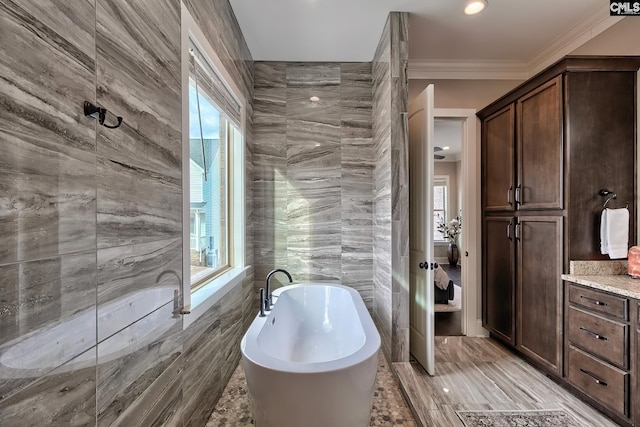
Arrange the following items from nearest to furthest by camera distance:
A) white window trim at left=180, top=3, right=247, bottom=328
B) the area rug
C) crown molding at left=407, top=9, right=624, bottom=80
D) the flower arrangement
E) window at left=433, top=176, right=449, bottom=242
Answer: white window trim at left=180, top=3, right=247, bottom=328 → the area rug → crown molding at left=407, top=9, right=624, bottom=80 → the flower arrangement → window at left=433, top=176, right=449, bottom=242

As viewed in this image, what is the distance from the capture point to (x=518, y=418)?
1.81 metres

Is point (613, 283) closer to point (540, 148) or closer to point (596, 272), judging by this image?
point (596, 272)

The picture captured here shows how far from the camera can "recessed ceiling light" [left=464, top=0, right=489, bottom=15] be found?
2037 mm

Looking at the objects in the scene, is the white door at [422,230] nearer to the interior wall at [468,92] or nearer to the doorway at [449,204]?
the interior wall at [468,92]

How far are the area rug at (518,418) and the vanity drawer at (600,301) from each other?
2.32 ft

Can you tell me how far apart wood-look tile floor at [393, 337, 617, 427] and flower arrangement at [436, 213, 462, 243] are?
15.8 ft

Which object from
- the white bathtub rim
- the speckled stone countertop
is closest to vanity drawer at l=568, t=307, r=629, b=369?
the speckled stone countertop

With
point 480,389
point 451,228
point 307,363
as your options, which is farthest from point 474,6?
point 451,228

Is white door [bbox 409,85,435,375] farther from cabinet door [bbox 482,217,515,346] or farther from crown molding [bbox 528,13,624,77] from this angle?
crown molding [bbox 528,13,624,77]

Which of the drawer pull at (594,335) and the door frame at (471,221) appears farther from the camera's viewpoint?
the door frame at (471,221)

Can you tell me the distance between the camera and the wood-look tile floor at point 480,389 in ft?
5.92

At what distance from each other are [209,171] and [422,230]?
1.66 meters

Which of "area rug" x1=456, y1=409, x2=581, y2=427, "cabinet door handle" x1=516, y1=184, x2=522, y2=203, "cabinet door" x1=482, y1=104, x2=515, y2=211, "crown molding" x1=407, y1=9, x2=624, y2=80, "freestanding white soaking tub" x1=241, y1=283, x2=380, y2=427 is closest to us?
"freestanding white soaking tub" x1=241, y1=283, x2=380, y2=427

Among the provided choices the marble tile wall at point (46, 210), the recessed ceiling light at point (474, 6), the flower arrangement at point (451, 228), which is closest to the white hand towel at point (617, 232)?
the recessed ceiling light at point (474, 6)
